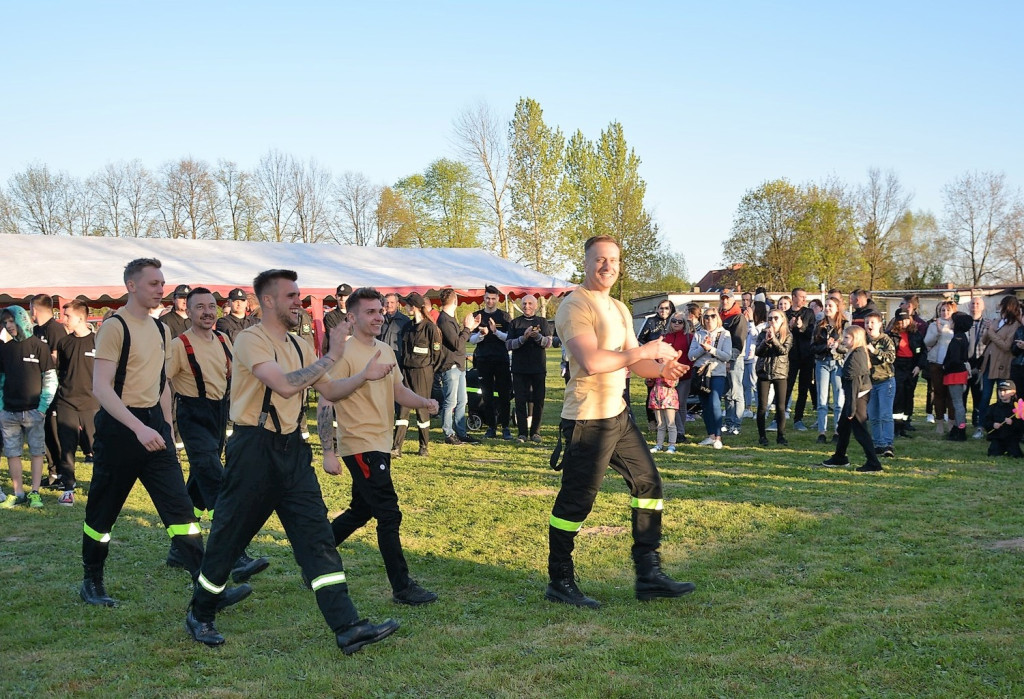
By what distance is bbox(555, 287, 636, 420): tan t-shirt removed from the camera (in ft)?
16.5

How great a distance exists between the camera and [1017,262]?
2117 inches

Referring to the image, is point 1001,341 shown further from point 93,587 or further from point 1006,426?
point 93,587

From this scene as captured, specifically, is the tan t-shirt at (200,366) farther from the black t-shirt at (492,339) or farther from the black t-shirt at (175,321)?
the black t-shirt at (492,339)

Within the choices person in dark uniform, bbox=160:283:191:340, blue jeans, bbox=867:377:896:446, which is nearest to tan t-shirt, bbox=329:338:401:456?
person in dark uniform, bbox=160:283:191:340

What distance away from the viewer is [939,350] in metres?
12.1

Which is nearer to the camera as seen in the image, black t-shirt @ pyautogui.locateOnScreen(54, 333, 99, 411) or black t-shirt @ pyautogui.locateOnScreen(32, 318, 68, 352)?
black t-shirt @ pyautogui.locateOnScreen(32, 318, 68, 352)

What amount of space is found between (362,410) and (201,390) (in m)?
1.52

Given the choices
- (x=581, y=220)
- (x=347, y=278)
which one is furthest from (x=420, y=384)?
(x=581, y=220)

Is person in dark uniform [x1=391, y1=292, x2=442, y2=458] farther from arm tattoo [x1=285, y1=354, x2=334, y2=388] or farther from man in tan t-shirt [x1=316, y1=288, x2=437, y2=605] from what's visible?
arm tattoo [x1=285, y1=354, x2=334, y2=388]

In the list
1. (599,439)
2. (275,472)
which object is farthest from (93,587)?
(599,439)

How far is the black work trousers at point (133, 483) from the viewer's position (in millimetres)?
5094

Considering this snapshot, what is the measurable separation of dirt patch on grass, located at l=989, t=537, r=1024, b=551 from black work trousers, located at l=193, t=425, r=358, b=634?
4731 millimetres

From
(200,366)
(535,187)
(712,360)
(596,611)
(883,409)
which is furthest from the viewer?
(535,187)

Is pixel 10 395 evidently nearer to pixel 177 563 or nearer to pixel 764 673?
pixel 177 563
